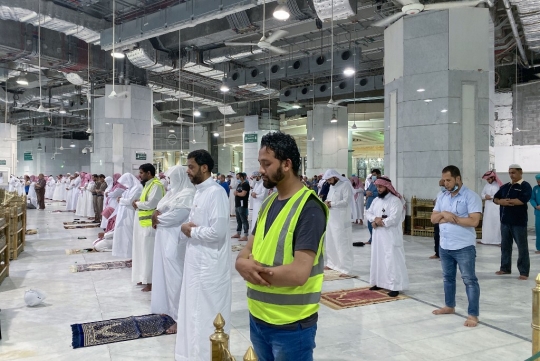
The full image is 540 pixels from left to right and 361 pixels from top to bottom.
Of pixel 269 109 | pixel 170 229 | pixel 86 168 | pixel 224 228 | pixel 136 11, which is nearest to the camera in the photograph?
pixel 224 228

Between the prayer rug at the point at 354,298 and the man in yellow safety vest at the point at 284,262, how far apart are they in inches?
114

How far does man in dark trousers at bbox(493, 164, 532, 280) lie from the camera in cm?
569

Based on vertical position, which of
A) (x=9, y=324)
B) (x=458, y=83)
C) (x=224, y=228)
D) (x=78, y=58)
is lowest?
(x=9, y=324)

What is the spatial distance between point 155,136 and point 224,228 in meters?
25.7

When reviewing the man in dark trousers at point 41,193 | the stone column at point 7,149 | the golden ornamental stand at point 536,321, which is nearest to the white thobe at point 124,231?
the golden ornamental stand at point 536,321

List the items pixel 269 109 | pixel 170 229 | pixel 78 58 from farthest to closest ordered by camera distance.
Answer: pixel 269 109 → pixel 78 58 → pixel 170 229

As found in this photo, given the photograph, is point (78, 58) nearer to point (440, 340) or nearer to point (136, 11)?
point (136, 11)

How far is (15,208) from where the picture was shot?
22.2ft

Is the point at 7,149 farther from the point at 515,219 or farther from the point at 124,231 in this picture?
the point at 515,219

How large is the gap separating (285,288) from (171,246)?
2.43 meters

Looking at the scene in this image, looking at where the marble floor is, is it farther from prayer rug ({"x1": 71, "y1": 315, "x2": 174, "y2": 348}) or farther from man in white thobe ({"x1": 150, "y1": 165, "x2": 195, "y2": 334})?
man in white thobe ({"x1": 150, "y1": 165, "x2": 195, "y2": 334})

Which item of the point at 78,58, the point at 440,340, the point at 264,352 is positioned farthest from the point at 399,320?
the point at 78,58

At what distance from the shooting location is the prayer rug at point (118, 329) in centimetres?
360

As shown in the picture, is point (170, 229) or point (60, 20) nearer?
point (170, 229)
